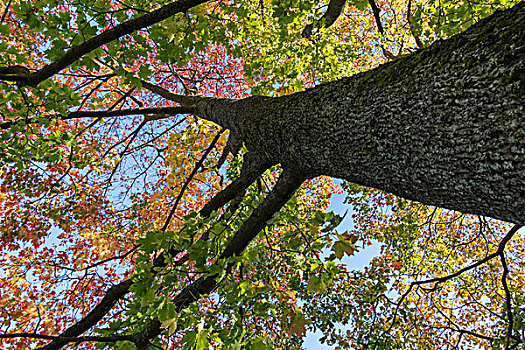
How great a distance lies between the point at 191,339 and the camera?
1900 mm

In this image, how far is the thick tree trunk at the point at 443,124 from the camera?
3.22 feet

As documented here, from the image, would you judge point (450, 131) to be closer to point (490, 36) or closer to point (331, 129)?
point (490, 36)

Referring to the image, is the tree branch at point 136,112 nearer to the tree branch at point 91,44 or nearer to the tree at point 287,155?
the tree at point 287,155

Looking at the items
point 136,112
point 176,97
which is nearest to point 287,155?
point 136,112

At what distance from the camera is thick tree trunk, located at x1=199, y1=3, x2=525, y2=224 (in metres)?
0.98

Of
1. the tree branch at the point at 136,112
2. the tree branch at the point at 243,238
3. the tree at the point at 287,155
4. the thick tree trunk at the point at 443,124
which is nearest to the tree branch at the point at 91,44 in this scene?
the tree at the point at 287,155

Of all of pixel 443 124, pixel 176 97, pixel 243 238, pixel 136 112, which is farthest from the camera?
pixel 176 97

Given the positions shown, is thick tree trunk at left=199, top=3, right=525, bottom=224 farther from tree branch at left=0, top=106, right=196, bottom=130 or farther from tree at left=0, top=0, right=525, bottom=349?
tree branch at left=0, top=106, right=196, bottom=130

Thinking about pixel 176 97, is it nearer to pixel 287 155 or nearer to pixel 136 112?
pixel 136 112

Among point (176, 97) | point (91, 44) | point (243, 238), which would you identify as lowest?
point (243, 238)

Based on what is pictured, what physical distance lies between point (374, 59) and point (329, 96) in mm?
7698

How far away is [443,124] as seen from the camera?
1.16 m

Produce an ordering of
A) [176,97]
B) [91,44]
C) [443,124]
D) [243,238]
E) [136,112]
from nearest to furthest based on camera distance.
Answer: [443,124], [91,44], [243,238], [136,112], [176,97]

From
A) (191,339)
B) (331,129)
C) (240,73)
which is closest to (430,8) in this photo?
(331,129)
